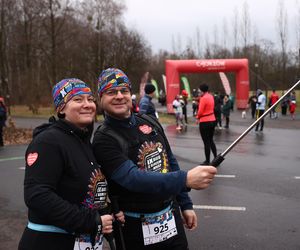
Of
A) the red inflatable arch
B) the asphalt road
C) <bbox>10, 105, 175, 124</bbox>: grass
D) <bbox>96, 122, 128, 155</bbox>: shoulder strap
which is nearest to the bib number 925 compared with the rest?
<bbox>96, 122, 128, 155</bbox>: shoulder strap

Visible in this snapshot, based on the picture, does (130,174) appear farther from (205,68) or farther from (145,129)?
(205,68)

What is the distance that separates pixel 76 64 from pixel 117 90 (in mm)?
37919

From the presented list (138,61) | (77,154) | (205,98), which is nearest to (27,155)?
(77,154)

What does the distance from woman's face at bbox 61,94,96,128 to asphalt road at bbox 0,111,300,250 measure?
2.53 metres

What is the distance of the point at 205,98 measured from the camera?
355 inches

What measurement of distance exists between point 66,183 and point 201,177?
2.39ft

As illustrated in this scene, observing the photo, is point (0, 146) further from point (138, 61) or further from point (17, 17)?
point (138, 61)

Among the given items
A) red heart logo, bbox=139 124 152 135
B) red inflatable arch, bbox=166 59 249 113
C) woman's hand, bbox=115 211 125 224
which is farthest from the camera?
red inflatable arch, bbox=166 59 249 113

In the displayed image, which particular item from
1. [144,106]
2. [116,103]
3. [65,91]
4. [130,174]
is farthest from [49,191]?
[144,106]

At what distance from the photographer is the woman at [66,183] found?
1.95 m

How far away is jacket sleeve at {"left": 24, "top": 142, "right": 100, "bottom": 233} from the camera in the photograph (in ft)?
6.32

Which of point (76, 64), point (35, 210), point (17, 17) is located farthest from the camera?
point (76, 64)

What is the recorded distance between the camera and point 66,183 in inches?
80.0

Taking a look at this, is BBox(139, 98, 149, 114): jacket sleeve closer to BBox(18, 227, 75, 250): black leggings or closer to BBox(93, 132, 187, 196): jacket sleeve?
BBox(93, 132, 187, 196): jacket sleeve
